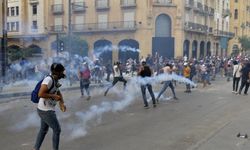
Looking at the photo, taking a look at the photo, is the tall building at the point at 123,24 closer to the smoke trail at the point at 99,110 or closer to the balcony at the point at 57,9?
the balcony at the point at 57,9

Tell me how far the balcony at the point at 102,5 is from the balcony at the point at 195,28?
8512mm

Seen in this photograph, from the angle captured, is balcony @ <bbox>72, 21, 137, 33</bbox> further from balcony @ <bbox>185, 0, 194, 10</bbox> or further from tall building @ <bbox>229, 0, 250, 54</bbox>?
tall building @ <bbox>229, 0, 250, 54</bbox>

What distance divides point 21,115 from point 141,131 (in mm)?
4248

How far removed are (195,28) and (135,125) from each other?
128 feet

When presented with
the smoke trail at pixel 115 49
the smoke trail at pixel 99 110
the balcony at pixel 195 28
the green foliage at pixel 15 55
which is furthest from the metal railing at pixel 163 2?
the smoke trail at pixel 99 110

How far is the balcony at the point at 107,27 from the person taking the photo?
142 ft

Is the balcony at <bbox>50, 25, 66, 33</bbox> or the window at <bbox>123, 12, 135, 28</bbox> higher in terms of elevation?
the window at <bbox>123, 12, 135, 28</bbox>

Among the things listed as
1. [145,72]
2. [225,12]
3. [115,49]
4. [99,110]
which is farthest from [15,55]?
[225,12]

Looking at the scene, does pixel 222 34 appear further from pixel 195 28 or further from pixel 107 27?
pixel 107 27

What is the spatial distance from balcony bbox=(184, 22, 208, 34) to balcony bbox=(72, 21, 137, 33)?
6.04 meters

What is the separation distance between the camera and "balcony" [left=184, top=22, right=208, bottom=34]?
45.4 m

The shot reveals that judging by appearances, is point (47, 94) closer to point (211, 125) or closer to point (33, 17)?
point (211, 125)

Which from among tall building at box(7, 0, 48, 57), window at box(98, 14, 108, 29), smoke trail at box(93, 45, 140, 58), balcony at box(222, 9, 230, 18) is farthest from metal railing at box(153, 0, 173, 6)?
balcony at box(222, 9, 230, 18)

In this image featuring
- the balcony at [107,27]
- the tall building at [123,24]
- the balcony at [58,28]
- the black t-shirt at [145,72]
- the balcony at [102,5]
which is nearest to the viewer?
the black t-shirt at [145,72]
